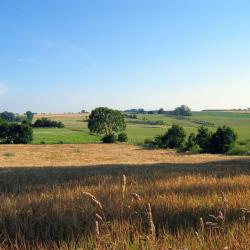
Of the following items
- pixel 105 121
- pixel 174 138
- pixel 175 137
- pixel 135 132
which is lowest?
pixel 135 132

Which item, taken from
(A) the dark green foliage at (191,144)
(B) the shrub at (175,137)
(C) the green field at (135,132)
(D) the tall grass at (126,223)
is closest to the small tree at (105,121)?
(C) the green field at (135,132)

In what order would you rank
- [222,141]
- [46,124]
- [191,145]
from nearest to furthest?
[222,141] < [191,145] < [46,124]

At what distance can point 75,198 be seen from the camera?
6.08 metres

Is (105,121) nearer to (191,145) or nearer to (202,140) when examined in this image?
(191,145)

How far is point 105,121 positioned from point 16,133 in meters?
31.5

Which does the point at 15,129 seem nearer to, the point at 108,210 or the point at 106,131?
the point at 106,131

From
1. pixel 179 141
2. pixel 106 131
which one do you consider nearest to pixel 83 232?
pixel 179 141

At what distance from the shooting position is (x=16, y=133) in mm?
99938

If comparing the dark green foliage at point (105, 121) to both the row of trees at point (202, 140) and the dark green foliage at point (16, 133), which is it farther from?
the row of trees at point (202, 140)

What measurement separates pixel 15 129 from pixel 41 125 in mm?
55263

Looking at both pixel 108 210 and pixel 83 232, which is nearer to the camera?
pixel 83 232

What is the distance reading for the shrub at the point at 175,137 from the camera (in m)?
89.2

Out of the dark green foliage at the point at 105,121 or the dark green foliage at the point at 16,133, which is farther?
the dark green foliage at the point at 105,121

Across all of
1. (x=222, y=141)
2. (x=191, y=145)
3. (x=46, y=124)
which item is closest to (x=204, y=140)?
(x=191, y=145)
